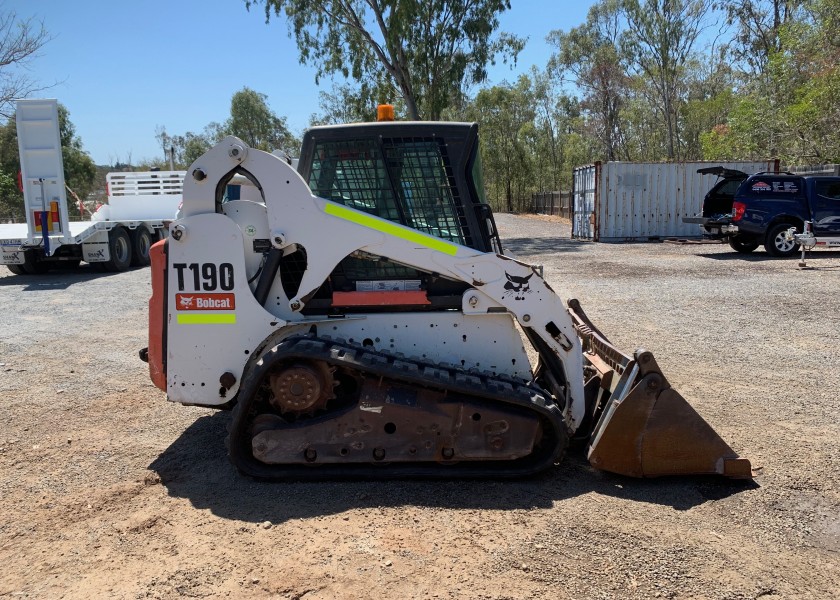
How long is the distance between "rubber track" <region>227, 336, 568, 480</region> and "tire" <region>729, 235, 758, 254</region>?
14.7 metres

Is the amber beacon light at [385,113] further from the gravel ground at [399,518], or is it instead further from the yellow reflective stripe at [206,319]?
the gravel ground at [399,518]

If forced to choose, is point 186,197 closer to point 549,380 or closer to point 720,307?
point 549,380

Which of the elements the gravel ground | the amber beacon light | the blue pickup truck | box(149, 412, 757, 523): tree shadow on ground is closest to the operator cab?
the amber beacon light

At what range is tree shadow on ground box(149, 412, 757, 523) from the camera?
3.77 m

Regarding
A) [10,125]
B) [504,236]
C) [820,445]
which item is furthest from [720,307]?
[10,125]

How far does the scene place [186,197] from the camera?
13.8 ft

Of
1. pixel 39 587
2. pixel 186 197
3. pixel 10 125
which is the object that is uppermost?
pixel 10 125

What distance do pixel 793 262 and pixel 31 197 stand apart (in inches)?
651

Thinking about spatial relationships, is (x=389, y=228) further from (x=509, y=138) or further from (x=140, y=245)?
(x=509, y=138)

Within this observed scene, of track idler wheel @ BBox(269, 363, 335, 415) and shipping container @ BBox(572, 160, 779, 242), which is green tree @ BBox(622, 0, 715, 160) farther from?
track idler wheel @ BBox(269, 363, 335, 415)

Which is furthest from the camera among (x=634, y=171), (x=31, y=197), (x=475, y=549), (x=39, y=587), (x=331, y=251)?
(x=634, y=171)

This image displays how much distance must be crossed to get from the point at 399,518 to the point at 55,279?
13825 millimetres

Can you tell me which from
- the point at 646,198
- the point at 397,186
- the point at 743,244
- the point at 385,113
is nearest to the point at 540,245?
the point at 646,198

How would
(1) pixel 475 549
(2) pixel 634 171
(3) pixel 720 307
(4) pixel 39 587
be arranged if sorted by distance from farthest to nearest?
(2) pixel 634 171 → (3) pixel 720 307 → (1) pixel 475 549 → (4) pixel 39 587
